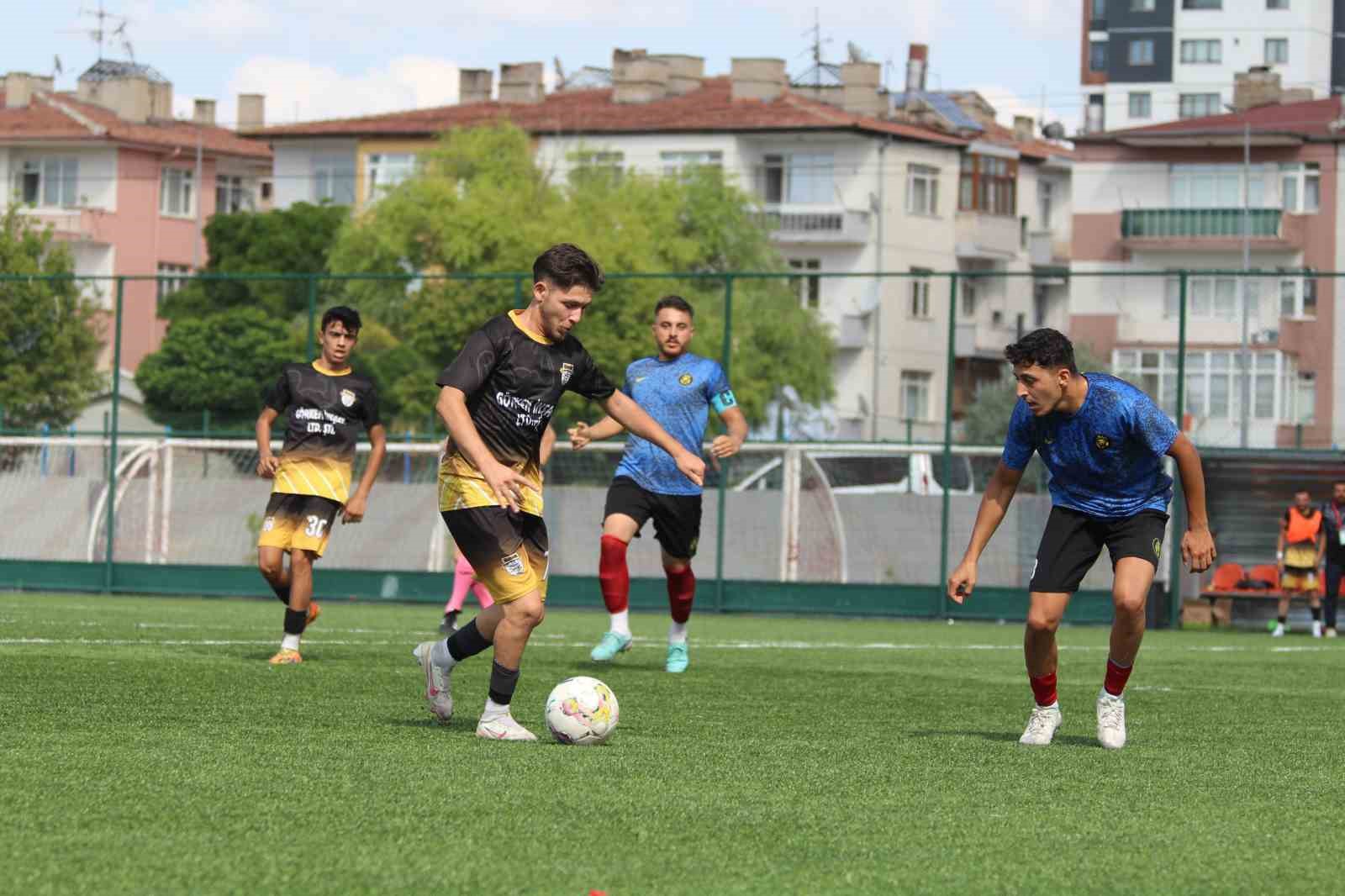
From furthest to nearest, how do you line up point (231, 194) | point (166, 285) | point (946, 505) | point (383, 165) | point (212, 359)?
point (231, 194)
point (383, 165)
point (166, 285)
point (212, 359)
point (946, 505)

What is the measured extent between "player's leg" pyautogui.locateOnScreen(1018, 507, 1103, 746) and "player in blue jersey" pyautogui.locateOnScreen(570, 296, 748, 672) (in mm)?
3514

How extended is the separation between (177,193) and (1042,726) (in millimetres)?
69966

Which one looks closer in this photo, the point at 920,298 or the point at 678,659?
the point at 678,659

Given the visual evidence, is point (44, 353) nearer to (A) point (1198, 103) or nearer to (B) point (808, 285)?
(B) point (808, 285)

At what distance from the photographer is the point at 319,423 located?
39.1ft

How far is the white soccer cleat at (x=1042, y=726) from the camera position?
8.30m

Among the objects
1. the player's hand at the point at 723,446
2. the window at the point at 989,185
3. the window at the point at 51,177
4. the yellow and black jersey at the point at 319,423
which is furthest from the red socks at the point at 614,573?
the window at the point at 51,177

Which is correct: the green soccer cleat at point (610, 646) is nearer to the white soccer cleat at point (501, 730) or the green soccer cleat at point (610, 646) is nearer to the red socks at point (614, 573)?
the red socks at point (614, 573)

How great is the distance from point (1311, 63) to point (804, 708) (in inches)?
3807

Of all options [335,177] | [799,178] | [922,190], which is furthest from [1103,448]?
[335,177]

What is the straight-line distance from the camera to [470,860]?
5.12 m

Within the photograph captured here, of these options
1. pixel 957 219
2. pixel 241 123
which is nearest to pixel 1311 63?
pixel 957 219

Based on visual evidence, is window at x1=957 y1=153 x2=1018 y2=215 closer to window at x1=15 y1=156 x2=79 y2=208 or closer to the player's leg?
window at x1=15 y1=156 x2=79 y2=208

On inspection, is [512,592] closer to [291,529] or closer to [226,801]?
[226,801]
